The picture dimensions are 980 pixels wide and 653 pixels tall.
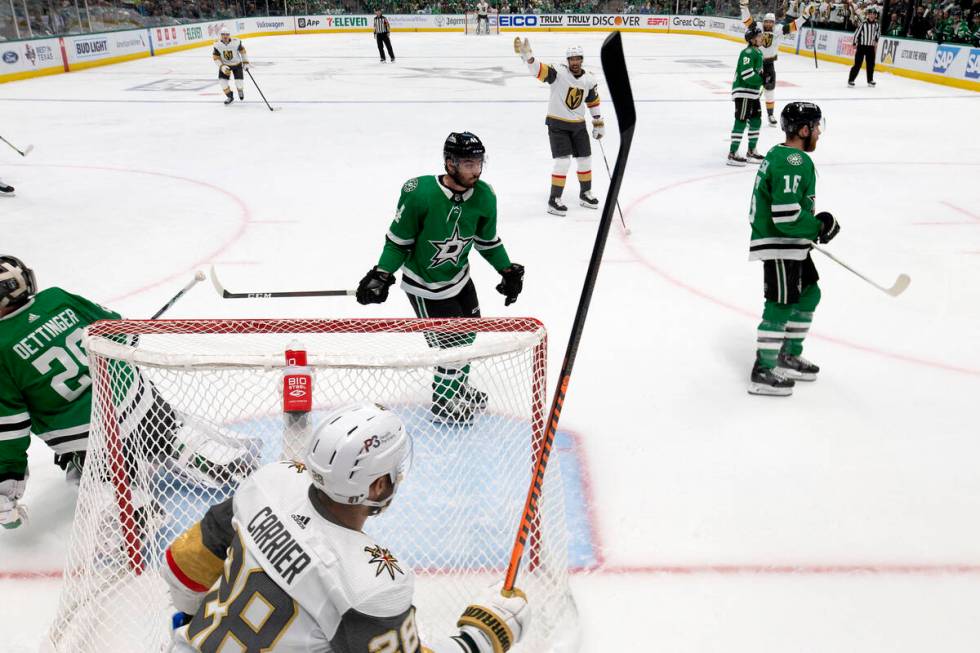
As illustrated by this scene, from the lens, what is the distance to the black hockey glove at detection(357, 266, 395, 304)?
2.84m

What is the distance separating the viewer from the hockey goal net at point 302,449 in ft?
6.36

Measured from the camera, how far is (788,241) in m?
3.21

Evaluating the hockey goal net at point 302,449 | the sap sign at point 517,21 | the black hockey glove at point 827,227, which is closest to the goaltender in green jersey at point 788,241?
the black hockey glove at point 827,227

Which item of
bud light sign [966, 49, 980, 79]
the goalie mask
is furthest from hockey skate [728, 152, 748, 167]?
bud light sign [966, 49, 980, 79]

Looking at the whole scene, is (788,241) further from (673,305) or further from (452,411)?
(452,411)

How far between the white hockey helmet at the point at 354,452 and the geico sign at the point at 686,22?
85.3 feet

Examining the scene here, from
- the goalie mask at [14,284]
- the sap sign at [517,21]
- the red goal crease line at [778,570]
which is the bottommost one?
the red goal crease line at [778,570]

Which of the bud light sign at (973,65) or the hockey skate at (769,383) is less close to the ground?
the bud light sign at (973,65)

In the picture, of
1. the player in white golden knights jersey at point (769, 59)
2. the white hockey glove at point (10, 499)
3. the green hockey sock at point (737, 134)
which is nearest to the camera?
the white hockey glove at point (10, 499)

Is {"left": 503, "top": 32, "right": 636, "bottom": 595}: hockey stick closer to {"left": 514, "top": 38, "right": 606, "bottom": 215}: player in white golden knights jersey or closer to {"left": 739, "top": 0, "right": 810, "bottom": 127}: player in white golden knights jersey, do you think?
{"left": 514, "top": 38, "right": 606, "bottom": 215}: player in white golden knights jersey

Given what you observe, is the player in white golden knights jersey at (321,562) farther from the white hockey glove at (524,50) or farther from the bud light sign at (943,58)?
the bud light sign at (943,58)

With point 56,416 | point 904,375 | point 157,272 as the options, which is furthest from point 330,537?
point 157,272

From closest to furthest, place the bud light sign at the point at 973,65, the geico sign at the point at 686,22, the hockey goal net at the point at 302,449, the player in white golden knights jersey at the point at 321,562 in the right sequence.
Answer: the player in white golden knights jersey at the point at 321,562, the hockey goal net at the point at 302,449, the bud light sign at the point at 973,65, the geico sign at the point at 686,22

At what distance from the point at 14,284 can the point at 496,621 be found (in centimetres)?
168
